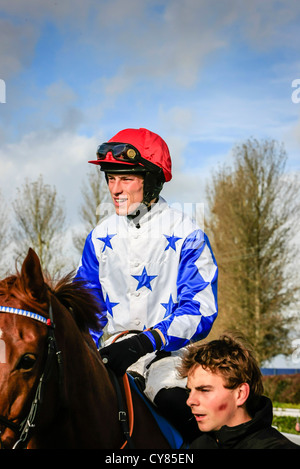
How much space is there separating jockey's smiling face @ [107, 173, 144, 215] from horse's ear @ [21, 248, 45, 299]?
1.05 metres

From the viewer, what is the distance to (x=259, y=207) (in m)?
24.3

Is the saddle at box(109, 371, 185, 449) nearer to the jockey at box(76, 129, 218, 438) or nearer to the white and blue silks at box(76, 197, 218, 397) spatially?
the jockey at box(76, 129, 218, 438)

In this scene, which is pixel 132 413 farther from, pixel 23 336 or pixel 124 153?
pixel 124 153

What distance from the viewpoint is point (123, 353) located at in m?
2.46

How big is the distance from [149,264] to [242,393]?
3.41 ft

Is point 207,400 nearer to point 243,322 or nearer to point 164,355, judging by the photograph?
point 164,355

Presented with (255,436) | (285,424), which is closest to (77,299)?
(255,436)

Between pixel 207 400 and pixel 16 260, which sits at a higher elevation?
pixel 16 260

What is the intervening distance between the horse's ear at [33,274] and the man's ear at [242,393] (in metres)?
0.89

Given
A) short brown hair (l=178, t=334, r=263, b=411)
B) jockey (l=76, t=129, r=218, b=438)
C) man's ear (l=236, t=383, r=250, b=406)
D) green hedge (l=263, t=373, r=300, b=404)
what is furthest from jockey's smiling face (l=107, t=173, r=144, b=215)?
green hedge (l=263, t=373, r=300, b=404)

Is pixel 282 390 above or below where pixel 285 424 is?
below

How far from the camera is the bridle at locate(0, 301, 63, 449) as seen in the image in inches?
74.1

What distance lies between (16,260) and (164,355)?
3.32 ft
